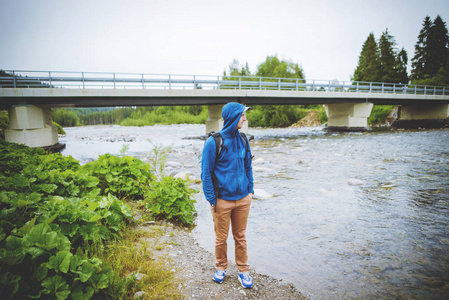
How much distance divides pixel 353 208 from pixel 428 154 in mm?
10830

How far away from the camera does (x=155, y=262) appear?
3.21 meters

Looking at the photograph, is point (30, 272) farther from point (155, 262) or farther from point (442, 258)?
point (442, 258)

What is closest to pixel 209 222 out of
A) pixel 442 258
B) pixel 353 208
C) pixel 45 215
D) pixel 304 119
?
pixel 45 215

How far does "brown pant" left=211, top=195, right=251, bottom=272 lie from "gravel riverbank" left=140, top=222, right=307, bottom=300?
0.75 feet

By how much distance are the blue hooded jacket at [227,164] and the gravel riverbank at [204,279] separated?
100 centimetres

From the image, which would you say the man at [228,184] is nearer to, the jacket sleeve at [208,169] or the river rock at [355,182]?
the jacket sleeve at [208,169]

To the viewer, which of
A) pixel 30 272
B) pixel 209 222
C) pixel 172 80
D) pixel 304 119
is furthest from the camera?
pixel 304 119

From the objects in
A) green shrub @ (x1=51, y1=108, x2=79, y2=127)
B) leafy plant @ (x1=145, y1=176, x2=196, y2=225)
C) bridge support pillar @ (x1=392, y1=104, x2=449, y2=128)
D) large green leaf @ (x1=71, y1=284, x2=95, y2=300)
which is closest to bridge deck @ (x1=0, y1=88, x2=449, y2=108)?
bridge support pillar @ (x1=392, y1=104, x2=449, y2=128)

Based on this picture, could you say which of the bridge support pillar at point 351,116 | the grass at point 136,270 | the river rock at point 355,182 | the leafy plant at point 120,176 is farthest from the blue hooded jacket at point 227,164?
the bridge support pillar at point 351,116

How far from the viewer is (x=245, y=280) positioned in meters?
2.96

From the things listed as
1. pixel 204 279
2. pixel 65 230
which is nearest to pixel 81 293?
pixel 65 230

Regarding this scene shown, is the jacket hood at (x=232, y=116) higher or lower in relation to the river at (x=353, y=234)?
higher

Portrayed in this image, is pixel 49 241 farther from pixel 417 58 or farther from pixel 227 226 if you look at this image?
pixel 417 58

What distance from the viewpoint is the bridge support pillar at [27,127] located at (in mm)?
17500
